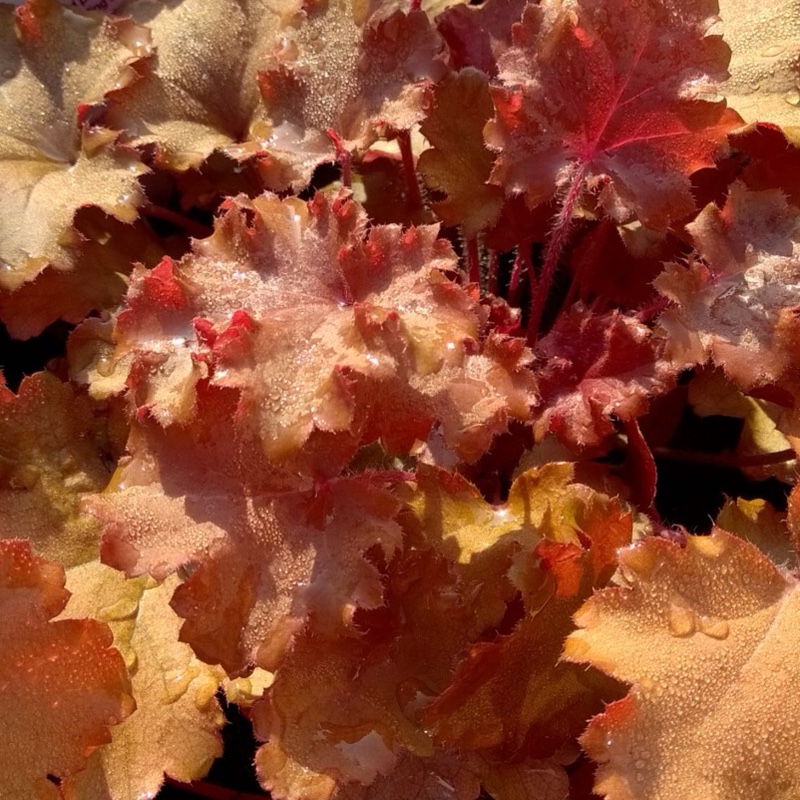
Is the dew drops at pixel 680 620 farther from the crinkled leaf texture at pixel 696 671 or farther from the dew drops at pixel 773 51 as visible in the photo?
the dew drops at pixel 773 51

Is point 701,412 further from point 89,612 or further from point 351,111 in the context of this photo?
point 89,612

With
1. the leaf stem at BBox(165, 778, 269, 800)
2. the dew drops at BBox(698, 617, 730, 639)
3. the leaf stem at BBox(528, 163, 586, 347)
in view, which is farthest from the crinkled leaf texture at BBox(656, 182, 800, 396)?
the leaf stem at BBox(165, 778, 269, 800)

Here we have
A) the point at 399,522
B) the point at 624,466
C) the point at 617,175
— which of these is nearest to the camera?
the point at 399,522

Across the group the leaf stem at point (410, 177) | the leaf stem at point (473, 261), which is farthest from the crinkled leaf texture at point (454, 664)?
the leaf stem at point (410, 177)

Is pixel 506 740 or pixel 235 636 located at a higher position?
pixel 235 636

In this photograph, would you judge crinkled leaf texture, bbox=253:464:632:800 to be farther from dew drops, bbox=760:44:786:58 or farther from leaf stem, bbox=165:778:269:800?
dew drops, bbox=760:44:786:58

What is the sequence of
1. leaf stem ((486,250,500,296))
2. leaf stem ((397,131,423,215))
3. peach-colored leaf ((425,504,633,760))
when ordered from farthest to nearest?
leaf stem ((486,250,500,296)) → leaf stem ((397,131,423,215)) → peach-colored leaf ((425,504,633,760))

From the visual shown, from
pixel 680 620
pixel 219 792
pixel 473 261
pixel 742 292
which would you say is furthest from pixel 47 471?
pixel 742 292

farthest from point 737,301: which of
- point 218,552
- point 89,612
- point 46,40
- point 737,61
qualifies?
point 46,40
